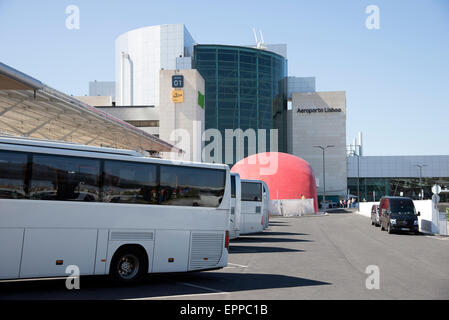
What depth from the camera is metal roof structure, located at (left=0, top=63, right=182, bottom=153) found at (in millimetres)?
18312

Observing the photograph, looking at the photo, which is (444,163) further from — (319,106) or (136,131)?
(136,131)

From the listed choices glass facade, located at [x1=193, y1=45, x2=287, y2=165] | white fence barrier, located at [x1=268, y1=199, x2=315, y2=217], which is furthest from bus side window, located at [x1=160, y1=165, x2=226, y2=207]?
glass facade, located at [x1=193, y1=45, x2=287, y2=165]

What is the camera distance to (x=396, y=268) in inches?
553

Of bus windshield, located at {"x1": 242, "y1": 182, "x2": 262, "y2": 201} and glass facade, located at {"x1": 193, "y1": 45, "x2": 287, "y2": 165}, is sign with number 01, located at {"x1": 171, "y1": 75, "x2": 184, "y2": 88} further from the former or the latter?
bus windshield, located at {"x1": 242, "y1": 182, "x2": 262, "y2": 201}

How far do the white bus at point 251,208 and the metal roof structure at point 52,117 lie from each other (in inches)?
244

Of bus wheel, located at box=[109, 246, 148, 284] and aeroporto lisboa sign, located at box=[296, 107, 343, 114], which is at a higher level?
aeroporto lisboa sign, located at box=[296, 107, 343, 114]

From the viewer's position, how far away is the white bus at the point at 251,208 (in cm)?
2612

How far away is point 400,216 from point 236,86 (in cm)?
6875

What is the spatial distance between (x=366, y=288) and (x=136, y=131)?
84.6ft

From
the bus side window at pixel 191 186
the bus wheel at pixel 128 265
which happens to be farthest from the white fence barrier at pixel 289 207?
the bus wheel at pixel 128 265

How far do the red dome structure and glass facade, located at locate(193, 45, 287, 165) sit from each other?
97.5 ft

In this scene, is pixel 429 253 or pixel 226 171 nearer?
pixel 226 171

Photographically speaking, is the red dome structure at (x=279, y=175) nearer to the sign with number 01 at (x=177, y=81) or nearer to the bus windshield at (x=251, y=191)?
the sign with number 01 at (x=177, y=81)
